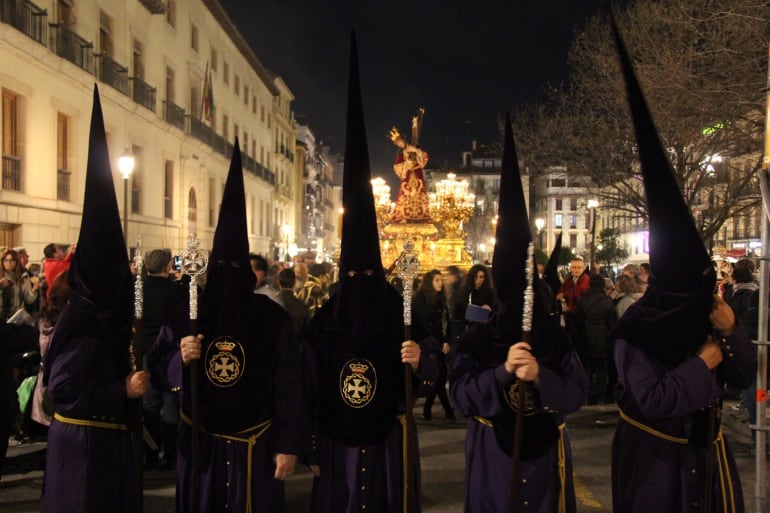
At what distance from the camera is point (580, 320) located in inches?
401

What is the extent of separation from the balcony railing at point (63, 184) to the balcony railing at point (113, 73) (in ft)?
12.5

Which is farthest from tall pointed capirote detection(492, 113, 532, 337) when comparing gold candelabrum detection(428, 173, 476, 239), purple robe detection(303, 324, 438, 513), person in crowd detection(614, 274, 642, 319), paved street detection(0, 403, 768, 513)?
gold candelabrum detection(428, 173, 476, 239)

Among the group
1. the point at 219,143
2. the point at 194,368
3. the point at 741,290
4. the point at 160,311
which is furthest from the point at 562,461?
the point at 219,143

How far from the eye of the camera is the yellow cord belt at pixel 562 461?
12.3 feet

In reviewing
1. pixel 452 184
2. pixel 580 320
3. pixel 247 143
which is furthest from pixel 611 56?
pixel 247 143

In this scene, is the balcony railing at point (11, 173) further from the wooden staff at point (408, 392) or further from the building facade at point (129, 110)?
the wooden staff at point (408, 392)

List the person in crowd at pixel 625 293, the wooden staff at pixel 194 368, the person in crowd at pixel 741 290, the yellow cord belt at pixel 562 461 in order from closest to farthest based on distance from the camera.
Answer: the yellow cord belt at pixel 562 461
the wooden staff at pixel 194 368
the person in crowd at pixel 741 290
the person in crowd at pixel 625 293

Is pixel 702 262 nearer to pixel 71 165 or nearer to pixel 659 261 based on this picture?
pixel 659 261

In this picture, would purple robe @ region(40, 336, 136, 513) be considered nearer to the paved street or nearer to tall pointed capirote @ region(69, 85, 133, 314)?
tall pointed capirote @ region(69, 85, 133, 314)

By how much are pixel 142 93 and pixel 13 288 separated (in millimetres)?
18425

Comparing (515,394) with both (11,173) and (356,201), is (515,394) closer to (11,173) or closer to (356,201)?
(356,201)

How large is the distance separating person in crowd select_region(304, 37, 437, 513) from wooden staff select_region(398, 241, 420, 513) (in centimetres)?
2

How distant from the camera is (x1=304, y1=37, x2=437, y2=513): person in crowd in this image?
4.10 metres

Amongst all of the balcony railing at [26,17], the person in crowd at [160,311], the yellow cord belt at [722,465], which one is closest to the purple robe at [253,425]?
the yellow cord belt at [722,465]
